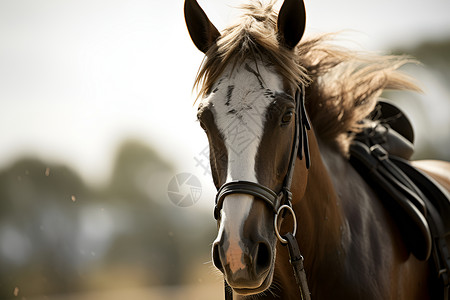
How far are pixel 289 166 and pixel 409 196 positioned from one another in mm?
1274

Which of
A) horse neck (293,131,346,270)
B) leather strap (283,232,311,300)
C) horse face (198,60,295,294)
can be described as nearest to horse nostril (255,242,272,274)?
horse face (198,60,295,294)

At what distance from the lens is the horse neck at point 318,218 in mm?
2906

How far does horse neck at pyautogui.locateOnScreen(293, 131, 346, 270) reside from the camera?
291 cm

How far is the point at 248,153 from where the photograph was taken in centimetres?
241

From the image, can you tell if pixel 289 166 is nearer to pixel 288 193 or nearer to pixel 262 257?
pixel 288 193

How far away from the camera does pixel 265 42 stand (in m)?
2.75

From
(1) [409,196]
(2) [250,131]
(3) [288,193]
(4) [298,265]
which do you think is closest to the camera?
(2) [250,131]

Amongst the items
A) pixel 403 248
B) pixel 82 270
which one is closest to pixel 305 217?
pixel 403 248

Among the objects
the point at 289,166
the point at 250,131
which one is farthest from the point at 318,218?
the point at 250,131

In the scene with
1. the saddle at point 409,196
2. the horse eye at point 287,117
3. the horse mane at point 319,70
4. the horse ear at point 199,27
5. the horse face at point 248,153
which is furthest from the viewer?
the saddle at point 409,196

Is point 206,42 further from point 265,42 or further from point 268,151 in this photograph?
point 268,151

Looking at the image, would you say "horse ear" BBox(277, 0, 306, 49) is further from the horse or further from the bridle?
the bridle

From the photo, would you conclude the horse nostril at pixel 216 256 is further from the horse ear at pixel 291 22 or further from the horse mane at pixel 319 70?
the horse ear at pixel 291 22

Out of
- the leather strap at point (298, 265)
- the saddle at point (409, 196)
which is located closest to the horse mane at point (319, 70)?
the saddle at point (409, 196)
